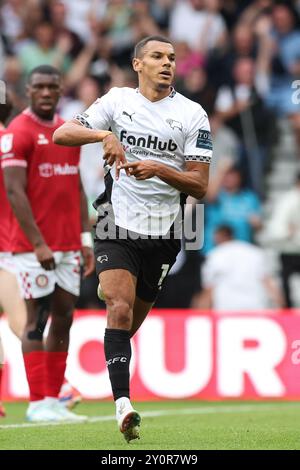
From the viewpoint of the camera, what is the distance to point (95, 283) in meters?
15.5

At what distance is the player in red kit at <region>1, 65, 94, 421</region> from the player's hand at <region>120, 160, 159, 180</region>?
2267 millimetres

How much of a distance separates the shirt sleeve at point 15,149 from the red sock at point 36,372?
1.57 m

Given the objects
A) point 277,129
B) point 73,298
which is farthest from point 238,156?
point 73,298

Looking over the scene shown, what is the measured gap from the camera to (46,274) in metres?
9.66

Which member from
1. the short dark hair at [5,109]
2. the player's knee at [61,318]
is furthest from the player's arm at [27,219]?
the short dark hair at [5,109]

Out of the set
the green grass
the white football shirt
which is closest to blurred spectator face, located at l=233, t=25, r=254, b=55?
the green grass

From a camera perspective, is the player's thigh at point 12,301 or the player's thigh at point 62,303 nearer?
the player's thigh at point 62,303

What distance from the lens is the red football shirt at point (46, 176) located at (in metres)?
9.55

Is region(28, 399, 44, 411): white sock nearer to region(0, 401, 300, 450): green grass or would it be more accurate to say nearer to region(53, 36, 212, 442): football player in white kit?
region(0, 401, 300, 450): green grass

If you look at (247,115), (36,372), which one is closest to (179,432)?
(36,372)

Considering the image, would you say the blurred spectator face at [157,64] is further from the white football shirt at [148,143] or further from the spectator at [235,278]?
the spectator at [235,278]

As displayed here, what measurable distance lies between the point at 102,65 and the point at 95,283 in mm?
4088
